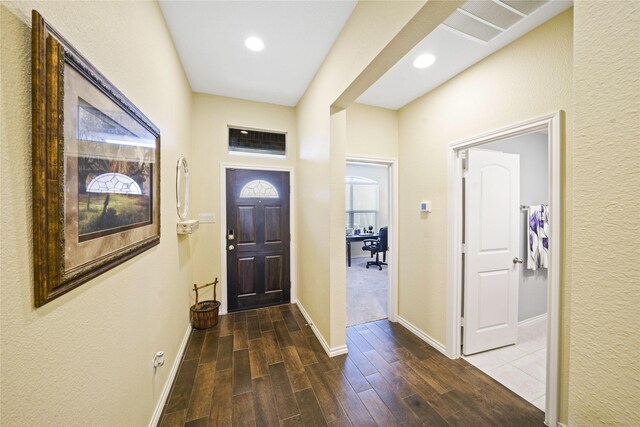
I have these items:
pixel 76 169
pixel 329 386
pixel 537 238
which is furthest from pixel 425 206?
pixel 76 169

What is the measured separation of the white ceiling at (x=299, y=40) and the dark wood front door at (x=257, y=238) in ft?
4.10

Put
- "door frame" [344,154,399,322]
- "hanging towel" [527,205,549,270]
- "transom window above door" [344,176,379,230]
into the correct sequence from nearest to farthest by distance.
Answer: "hanging towel" [527,205,549,270], "door frame" [344,154,399,322], "transom window above door" [344,176,379,230]

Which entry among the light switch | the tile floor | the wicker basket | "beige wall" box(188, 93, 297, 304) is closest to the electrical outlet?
"beige wall" box(188, 93, 297, 304)

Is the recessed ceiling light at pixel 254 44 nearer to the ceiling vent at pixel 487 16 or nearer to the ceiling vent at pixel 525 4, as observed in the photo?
the ceiling vent at pixel 487 16

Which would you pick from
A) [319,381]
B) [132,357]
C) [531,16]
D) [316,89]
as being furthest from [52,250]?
[531,16]

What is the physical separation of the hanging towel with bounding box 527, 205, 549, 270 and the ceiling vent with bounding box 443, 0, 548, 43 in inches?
84.6

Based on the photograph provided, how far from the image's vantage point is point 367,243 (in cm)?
697

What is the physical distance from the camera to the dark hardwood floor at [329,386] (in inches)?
62.7

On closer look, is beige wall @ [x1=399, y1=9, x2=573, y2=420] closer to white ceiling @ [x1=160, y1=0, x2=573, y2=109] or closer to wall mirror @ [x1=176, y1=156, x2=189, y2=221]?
white ceiling @ [x1=160, y1=0, x2=573, y2=109]

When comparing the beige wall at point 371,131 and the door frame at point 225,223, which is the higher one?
the beige wall at point 371,131

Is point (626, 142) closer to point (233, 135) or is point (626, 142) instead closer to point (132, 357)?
point (132, 357)

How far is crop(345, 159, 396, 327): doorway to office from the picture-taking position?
3021mm

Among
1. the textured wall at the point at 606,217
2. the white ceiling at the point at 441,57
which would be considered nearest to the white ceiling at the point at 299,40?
the white ceiling at the point at 441,57

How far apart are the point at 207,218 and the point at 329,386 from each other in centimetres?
240
